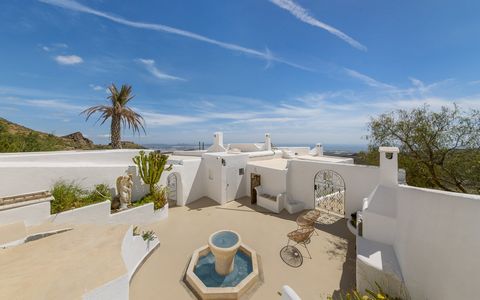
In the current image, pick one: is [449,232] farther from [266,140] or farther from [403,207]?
[266,140]

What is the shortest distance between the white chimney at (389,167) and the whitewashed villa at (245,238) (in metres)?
0.04

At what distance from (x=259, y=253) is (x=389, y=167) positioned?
22.2 feet

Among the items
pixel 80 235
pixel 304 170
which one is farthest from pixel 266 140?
pixel 80 235

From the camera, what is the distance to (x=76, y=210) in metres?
8.75

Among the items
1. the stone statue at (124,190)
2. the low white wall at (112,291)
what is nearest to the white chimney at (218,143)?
the stone statue at (124,190)

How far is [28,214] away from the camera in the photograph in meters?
7.61

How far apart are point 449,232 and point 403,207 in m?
2.14

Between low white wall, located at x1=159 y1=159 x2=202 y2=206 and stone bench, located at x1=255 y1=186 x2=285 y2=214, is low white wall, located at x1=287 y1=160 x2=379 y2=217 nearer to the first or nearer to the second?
stone bench, located at x1=255 y1=186 x2=285 y2=214

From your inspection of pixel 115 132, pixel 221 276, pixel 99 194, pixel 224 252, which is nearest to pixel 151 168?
pixel 99 194

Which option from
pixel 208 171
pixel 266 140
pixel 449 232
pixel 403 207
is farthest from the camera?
pixel 266 140

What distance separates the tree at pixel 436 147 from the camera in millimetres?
9078

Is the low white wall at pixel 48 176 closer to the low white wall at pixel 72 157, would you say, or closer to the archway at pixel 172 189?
the low white wall at pixel 72 157

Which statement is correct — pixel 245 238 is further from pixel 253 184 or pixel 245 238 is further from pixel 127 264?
pixel 253 184

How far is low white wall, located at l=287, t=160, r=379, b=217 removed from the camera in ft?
34.6
